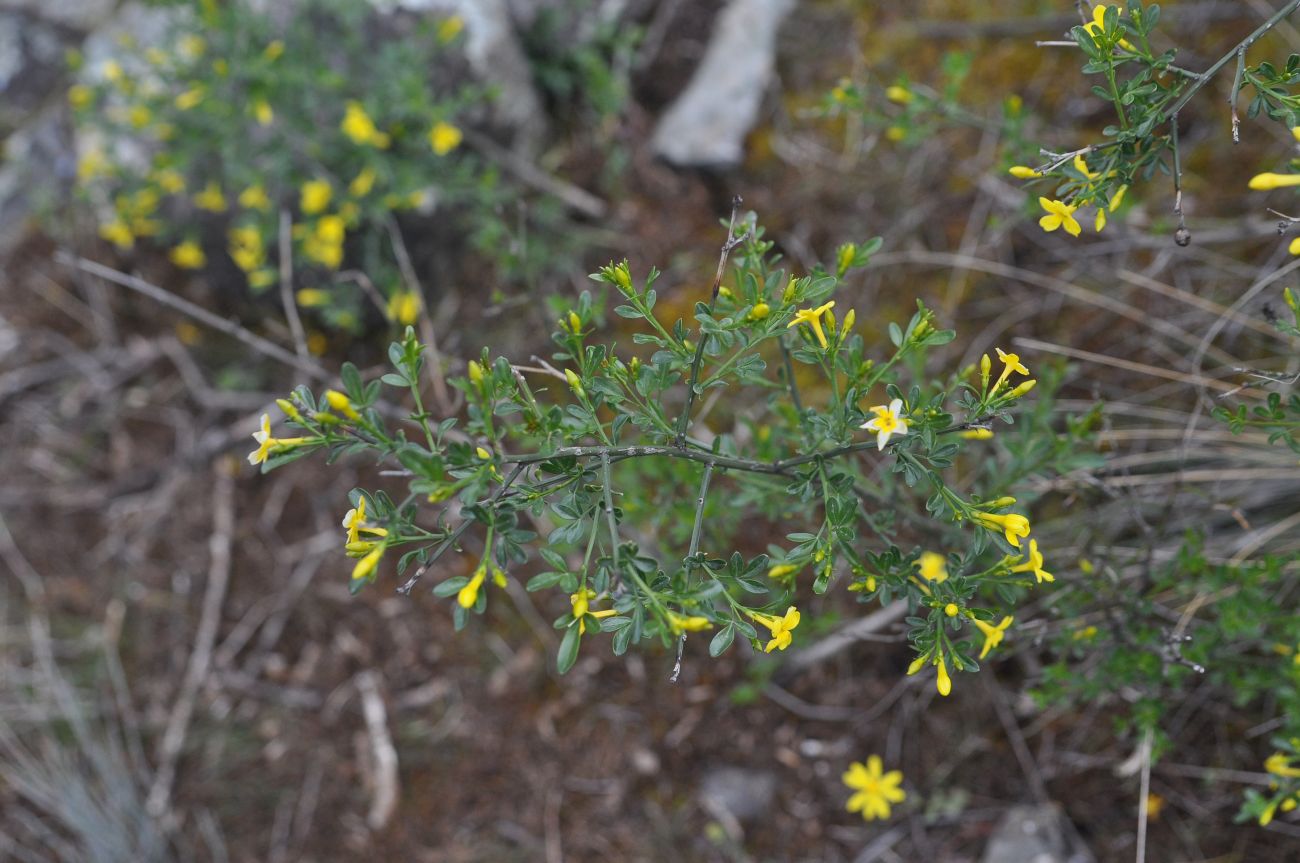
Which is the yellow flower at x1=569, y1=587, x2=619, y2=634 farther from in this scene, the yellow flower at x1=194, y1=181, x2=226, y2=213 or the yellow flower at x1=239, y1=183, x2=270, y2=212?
the yellow flower at x1=194, y1=181, x2=226, y2=213

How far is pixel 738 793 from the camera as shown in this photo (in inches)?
118

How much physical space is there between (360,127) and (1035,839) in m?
3.07

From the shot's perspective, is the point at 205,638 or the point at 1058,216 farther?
the point at 205,638

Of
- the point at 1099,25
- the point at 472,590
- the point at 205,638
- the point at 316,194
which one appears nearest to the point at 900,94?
the point at 1099,25

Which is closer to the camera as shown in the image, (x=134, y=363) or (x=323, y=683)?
(x=323, y=683)

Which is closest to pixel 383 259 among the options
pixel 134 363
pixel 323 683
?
pixel 134 363

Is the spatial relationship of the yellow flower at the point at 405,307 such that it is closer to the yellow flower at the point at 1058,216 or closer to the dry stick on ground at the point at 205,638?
the dry stick on ground at the point at 205,638

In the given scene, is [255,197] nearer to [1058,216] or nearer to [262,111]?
[262,111]

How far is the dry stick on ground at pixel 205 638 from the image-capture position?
11.6ft

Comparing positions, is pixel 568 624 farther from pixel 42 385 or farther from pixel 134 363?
pixel 42 385

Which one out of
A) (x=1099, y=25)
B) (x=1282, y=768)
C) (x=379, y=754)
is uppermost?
(x=1099, y=25)

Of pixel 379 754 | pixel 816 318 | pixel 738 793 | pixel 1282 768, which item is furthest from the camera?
pixel 379 754

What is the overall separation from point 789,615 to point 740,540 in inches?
62.6

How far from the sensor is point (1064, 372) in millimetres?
2287
